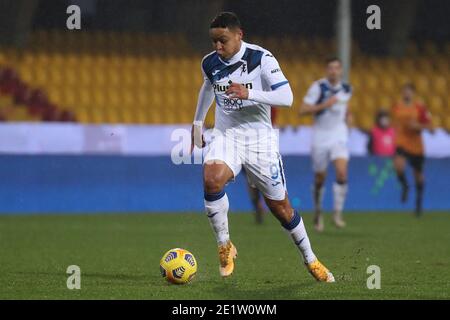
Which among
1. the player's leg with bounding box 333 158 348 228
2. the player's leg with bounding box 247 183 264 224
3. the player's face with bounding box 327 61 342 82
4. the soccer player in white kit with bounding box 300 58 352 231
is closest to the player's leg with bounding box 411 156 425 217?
the player's leg with bounding box 333 158 348 228

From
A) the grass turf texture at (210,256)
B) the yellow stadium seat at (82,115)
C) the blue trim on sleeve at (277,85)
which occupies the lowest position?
the grass turf texture at (210,256)

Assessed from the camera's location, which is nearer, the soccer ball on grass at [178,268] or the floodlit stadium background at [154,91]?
the soccer ball on grass at [178,268]

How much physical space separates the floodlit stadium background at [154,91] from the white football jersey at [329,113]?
325 centimetres

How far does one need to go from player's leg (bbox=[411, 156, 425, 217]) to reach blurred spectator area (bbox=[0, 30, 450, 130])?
213cm

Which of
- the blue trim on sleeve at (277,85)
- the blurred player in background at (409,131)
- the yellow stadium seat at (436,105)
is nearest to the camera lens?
the blue trim on sleeve at (277,85)

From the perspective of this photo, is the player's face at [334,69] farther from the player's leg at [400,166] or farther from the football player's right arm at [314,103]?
the player's leg at [400,166]

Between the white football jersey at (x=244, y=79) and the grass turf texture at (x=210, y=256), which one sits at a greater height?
the white football jersey at (x=244, y=79)

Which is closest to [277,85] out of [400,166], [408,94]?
[408,94]

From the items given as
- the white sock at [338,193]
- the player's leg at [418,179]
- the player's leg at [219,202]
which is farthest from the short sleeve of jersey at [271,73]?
the player's leg at [418,179]

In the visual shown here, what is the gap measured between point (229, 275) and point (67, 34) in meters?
12.0

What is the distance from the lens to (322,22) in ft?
68.3

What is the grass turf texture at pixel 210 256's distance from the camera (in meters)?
7.20

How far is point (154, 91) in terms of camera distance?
62.2 feet

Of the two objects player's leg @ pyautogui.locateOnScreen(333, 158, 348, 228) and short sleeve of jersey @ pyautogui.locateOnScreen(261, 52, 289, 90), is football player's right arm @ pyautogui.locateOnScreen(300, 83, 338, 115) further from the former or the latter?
short sleeve of jersey @ pyautogui.locateOnScreen(261, 52, 289, 90)
